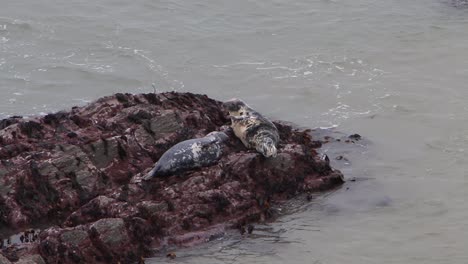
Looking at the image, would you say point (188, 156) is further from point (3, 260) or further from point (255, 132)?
point (3, 260)

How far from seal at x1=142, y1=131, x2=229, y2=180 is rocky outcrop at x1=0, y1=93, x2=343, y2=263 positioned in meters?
0.10

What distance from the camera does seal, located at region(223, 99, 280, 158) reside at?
36.7ft

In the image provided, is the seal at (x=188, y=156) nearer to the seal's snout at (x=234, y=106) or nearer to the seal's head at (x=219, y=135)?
the seal's head at (x=219, y=135)

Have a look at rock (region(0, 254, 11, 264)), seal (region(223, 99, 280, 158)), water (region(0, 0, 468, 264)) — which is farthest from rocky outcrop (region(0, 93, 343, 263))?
water (region(0, 0, 468, 264))

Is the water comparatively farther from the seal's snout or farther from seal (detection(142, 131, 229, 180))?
the seal's snout

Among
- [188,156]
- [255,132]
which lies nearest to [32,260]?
[188,156]

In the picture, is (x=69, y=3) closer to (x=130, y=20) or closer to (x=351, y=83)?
(x=130, y=20)

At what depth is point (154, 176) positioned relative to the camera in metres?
10.6

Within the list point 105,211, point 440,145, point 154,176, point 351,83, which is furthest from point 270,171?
point 351,83

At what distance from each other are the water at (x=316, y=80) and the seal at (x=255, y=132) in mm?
940

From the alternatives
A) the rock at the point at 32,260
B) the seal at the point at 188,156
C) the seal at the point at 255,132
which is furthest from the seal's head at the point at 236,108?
the rock at the point at 32,260

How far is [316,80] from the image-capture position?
54.4ft

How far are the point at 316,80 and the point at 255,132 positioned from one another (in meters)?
5.43

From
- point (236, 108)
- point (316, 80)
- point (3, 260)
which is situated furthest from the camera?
point (316, 80)
